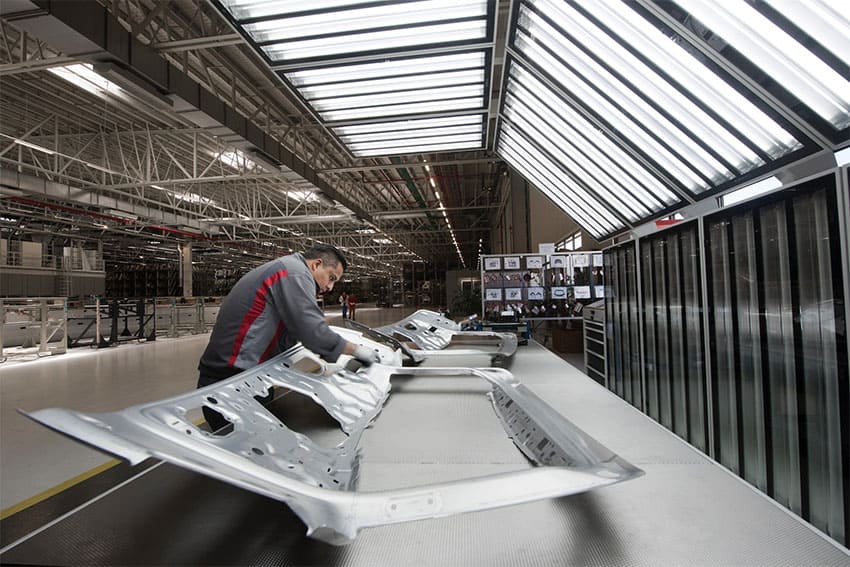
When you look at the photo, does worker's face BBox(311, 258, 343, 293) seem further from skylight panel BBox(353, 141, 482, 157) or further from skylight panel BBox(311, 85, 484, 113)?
skylight panel BBox(353, 141, 482, 157)

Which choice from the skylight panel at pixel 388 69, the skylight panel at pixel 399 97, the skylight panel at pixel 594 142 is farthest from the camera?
the skylight panel at pixel 594 142

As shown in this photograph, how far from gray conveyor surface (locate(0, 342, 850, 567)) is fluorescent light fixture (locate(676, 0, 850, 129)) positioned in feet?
5.81

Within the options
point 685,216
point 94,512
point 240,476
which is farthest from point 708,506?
point 685,216

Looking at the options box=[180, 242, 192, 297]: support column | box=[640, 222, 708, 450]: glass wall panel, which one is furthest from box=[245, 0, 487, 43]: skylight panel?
box=[180, 242, 192, 297]: support column

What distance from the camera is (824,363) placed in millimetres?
2145

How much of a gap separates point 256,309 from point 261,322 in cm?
7

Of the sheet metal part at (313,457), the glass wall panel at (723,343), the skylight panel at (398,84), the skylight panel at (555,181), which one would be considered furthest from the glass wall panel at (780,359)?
the skylight panel at (555,181)

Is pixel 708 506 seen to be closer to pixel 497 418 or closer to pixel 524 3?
pixel 497 418

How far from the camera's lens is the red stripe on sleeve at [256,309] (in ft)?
6.42

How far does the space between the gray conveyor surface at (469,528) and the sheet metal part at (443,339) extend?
2.04 meters

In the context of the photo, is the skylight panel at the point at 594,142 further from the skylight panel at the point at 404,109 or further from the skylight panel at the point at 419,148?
the skylight panel at the point at 419,148

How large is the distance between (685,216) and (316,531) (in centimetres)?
413

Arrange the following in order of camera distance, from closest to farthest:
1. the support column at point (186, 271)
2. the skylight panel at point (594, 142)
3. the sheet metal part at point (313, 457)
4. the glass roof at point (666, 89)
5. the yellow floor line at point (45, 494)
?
the sheet metal part at point (313, 457)
the glass roof at point (666, 89)
the yellow floor line at point (45, 494)
the skylight panel at point (594, 142)
the support column at point (186, 271)

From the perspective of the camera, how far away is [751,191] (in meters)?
2.81
